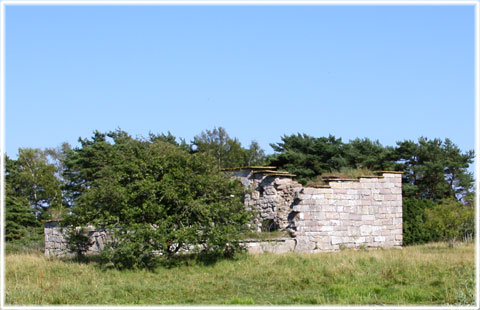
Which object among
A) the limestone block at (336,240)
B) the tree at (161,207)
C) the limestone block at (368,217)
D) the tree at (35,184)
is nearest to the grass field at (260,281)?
the tree at (161,207)

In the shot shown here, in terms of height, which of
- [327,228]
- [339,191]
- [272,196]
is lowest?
[327,228]

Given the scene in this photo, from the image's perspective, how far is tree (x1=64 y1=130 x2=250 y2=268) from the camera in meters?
14.8

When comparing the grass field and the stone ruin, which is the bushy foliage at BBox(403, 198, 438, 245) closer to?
the stone ruin

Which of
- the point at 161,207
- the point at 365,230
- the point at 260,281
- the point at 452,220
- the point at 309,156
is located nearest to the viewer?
the point at 260,281

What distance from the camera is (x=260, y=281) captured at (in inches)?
514

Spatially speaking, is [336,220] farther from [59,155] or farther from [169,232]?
[59,155]

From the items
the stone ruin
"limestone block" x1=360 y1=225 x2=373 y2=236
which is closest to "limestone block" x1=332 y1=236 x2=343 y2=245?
the stone ruin

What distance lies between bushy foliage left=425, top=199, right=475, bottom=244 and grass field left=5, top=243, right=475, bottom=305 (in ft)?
18.6

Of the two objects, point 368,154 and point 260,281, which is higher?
point 368,154

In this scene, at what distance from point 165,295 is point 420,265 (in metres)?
6.30

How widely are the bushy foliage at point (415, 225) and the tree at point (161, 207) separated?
10440 mm

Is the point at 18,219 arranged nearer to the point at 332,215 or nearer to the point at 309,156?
the point at 309,156

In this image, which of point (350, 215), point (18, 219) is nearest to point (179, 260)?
point (350, 215)

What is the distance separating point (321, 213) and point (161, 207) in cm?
650
